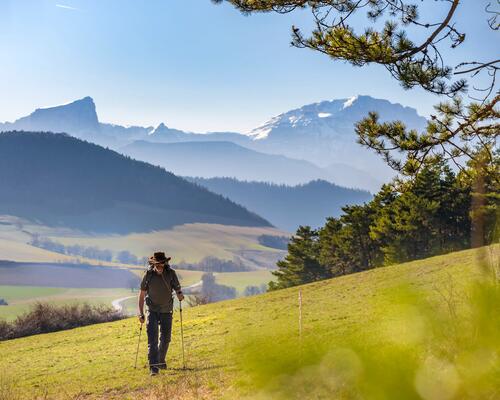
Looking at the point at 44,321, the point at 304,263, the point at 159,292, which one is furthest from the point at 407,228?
the point at 159,292

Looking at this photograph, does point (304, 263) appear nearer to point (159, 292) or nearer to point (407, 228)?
point (407, 228)

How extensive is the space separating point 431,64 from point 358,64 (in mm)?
1344

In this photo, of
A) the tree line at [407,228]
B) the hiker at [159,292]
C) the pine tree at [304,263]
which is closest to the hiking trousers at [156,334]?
the hiker at [159,292]

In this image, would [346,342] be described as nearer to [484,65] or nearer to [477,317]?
[477,317]

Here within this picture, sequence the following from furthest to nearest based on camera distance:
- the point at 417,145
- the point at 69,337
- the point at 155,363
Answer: the point at 69,337, the point at 155,363, the point at 417,145

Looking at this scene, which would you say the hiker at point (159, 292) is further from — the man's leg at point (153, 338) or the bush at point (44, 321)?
the bush at point (44, 321)

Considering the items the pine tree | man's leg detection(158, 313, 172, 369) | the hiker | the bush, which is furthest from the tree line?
the hiker

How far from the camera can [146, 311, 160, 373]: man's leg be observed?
13.0 meters

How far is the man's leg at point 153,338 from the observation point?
13.0 metres

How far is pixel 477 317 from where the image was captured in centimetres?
190

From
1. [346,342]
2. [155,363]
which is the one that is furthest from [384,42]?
[346,342]

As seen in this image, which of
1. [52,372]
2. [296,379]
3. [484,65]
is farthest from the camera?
[52,372]

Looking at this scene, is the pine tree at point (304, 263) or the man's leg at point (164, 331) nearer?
the man's leg at point (164, 331)

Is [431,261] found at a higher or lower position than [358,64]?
lower
